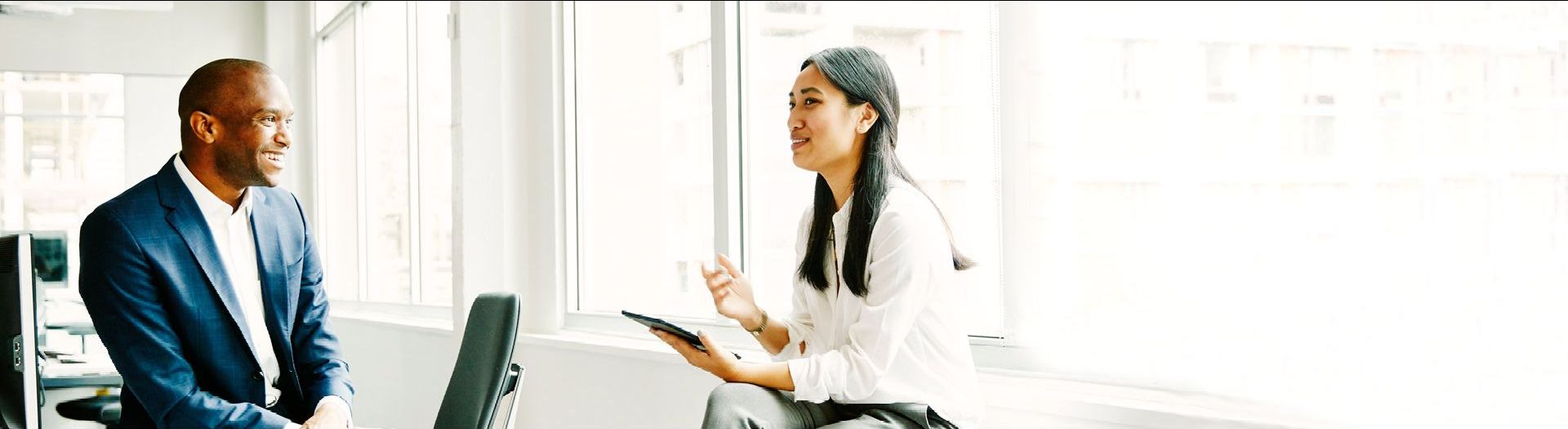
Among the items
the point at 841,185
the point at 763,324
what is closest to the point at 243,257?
the point at 763,324

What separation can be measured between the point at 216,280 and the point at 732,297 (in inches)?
35.9

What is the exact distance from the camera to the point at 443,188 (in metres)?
5.00

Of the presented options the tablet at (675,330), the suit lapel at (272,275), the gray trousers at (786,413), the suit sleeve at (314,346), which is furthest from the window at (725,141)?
the suit lapel at (272,275)

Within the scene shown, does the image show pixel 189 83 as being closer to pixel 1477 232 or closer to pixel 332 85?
pixel 1477 232

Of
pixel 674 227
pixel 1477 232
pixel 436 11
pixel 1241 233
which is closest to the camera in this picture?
pixel 1477 232

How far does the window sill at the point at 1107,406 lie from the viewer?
1938mm

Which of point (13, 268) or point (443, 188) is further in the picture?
point (443, 188)

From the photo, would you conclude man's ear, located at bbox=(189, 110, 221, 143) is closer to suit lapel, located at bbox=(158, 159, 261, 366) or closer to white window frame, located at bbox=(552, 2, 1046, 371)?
suit lapel, located at bbox=(158, 159, 261, 366)

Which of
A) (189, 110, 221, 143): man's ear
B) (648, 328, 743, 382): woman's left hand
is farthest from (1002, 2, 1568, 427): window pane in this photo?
(189, 110, 221, 143): man's ear

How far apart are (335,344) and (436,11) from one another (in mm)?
2974

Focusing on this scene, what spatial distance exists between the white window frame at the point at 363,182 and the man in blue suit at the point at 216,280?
2.47 meters

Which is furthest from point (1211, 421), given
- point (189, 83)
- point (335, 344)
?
point (189, 83)

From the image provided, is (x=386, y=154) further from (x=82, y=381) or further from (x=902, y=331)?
(x=902, y=331)

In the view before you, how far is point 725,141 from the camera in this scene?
3.40 m
